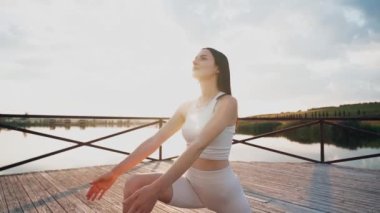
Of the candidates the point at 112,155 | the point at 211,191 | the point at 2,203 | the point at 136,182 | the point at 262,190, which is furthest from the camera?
the point at 112,155

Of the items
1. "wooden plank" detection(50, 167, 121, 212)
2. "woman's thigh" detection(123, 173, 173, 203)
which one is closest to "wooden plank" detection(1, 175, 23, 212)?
"wooden plank" detection(50, 167, 121, 212)

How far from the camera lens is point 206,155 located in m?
1.80

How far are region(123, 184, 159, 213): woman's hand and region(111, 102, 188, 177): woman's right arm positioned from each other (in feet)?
1.84

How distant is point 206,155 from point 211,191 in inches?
8.2

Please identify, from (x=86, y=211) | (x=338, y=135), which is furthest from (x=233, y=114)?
(x=338, y=135)

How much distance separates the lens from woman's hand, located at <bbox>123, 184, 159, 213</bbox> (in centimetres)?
123

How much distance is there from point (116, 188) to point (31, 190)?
1224mm

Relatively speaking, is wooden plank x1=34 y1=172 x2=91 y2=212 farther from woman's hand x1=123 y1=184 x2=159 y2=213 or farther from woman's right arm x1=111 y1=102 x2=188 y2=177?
woman's hand x1=123 y1=184 x2=159 y2=213

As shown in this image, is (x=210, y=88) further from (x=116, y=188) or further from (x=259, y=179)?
(x=259, y=179)

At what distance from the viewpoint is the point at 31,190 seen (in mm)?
4504

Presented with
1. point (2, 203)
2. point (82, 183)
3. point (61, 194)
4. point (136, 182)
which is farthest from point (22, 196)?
point (136, 182)

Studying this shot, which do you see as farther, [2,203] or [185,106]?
[2,203]

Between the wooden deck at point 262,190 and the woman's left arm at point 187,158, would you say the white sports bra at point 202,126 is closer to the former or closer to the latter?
the woman's left arm at point 187,158

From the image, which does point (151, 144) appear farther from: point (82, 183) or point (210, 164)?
point (82, 183)
